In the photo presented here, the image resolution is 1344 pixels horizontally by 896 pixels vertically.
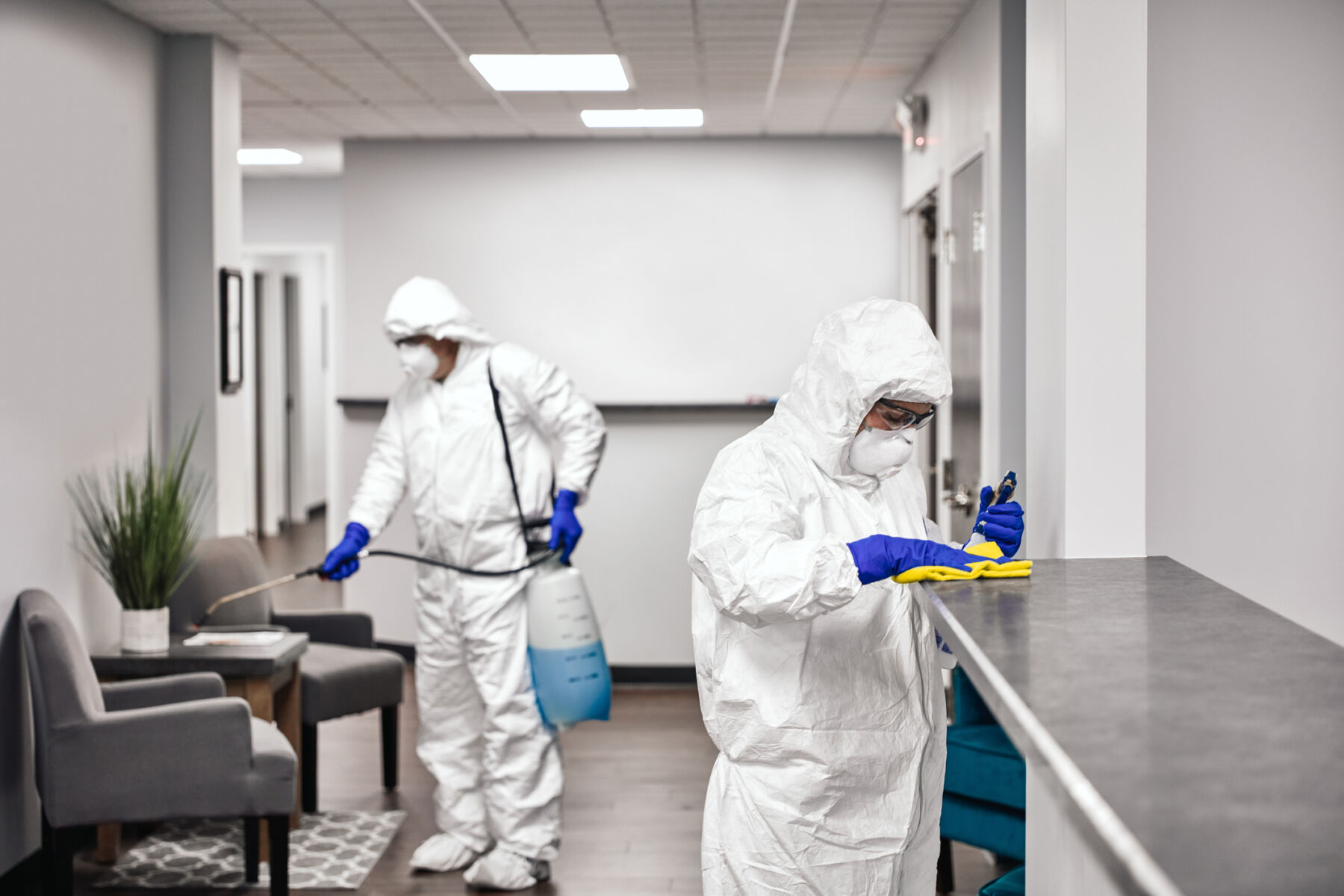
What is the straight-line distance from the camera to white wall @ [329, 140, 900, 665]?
5.09 meters

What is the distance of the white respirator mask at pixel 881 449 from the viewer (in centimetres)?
178

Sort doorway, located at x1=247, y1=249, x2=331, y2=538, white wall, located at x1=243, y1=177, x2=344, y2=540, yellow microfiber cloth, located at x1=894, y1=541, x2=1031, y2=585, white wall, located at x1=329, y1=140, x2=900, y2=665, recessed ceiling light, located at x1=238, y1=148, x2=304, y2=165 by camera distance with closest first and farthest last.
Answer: yellow microfiber cloth, located at x1=894, y1=541, x2=1031, y2=585 → white wall, located at x1=329, y1=140, x2=900, y2=665 → recessed ceiling light, located at x1=238, y1=148, x2=304, y2=165 → white wall, located at x1=243, y1=177, x2=344, y2=540 → doorway, located at x1=247, y1=249, x2=331, y2=538

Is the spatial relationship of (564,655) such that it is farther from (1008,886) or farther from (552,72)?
(552,72)

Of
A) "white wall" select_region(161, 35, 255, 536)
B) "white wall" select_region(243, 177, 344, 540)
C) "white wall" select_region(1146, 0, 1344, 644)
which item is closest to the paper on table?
"white wall" select_region(161, 35, 255, 536)

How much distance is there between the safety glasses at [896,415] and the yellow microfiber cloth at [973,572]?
272 millimetres

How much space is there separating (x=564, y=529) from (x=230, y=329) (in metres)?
1.43

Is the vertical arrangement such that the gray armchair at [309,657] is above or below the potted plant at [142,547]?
below

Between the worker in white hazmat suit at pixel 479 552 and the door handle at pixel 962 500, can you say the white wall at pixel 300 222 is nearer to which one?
the worker in white hazmat suit at pixel 479 552

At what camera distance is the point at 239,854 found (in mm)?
3205

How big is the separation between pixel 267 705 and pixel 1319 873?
2.77 metres

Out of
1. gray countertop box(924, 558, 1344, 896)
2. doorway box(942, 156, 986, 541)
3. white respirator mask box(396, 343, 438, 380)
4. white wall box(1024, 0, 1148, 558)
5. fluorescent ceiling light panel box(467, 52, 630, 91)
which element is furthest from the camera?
fluorescent ceiling light panel box(467, 52, 630, 91)

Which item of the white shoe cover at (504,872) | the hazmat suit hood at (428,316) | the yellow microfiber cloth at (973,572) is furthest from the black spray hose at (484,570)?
the yellow microfiber cloth at (973,572)

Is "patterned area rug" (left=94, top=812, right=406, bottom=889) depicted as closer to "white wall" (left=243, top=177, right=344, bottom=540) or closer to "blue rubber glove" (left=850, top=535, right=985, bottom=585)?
"blue rubber glove" (left=850, top=535, right=985, bottom=585)

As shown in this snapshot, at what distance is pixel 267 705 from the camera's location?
9.93ft
